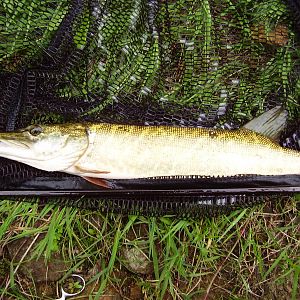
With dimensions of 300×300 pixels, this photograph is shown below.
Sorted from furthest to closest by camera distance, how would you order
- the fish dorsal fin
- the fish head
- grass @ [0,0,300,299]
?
grass @ [0,0,300,299], the fish dorsal fin, the fish head

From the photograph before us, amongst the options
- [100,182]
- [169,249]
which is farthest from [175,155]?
[169,249]

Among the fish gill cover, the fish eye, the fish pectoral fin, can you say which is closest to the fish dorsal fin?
the fish gill cover

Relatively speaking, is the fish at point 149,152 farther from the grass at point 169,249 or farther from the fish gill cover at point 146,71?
the grass at point 169,249

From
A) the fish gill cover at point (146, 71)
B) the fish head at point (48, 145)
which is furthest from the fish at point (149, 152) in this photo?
the fish gill cover at point (146, 71)

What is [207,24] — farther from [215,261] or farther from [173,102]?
[215,261]

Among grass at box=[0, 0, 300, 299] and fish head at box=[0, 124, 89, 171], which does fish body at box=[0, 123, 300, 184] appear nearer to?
fish head at box=[0, 124, 89, 171]

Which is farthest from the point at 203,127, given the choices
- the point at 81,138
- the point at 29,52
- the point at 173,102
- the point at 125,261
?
the point at 29,52

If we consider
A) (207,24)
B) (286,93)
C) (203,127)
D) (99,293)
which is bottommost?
(99,293)
